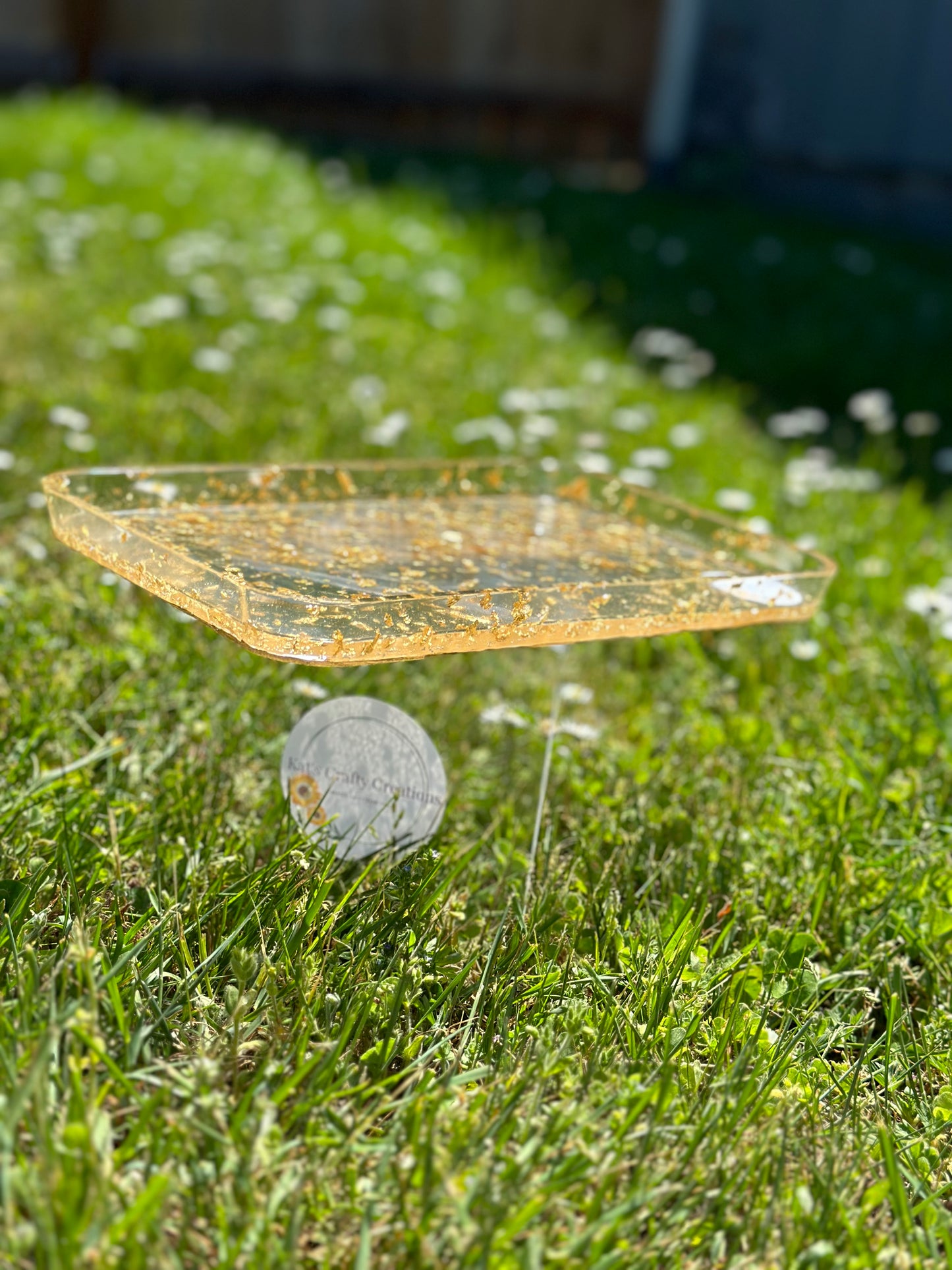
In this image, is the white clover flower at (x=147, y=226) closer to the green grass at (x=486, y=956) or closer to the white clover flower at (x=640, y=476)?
the green grass at (x=486, y=956)

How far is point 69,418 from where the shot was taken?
3080 millimetres

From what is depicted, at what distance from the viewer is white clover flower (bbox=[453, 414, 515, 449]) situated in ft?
12.7

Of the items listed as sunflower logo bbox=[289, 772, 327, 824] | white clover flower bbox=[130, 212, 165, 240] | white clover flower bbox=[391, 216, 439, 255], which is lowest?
white clover flower bbox=[391, 216, 439, 255]

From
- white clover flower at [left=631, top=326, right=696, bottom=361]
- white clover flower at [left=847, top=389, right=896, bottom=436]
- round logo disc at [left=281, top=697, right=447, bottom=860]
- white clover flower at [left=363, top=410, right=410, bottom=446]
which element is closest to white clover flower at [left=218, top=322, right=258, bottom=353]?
white clover flower at [left=363, top=410, right=410, bottom=446]

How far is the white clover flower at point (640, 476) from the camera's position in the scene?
359 cm

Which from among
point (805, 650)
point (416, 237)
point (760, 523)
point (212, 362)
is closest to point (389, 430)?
point (760, 523)

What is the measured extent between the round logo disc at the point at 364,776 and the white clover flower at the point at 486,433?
200cm

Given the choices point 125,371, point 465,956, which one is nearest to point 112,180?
point 125,371

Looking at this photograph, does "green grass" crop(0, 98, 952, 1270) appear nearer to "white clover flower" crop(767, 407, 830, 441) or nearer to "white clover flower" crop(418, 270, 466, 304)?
"white clover flower" crop(767, 407, 830, 441)

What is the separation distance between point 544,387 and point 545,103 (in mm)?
6705

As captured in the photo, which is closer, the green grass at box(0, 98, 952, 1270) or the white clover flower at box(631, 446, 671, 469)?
the green grass at box(0, 98, 952, 1270)

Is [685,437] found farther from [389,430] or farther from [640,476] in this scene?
[389,430]

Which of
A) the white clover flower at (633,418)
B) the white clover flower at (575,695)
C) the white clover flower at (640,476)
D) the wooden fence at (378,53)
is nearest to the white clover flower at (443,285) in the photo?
the white clover flower at (633,418)

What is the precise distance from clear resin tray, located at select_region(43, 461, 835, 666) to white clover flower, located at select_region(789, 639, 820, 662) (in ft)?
2.06
